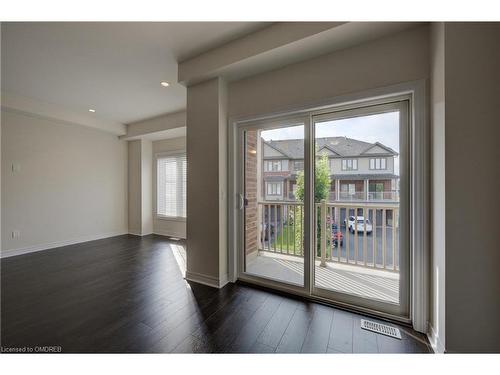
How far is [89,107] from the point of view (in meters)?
3.89

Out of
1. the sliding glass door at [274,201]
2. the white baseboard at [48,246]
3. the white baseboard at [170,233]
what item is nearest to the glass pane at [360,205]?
the sliding glass door at [274,201]

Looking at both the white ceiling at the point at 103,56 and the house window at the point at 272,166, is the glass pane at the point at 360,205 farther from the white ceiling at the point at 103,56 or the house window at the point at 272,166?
the white ceiling at the point at 103,56

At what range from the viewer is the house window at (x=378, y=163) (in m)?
1.92

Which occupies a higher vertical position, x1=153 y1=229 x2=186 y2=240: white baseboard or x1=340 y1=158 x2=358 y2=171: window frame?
x1=340 y1=158 x2=358 y2=171: window frame

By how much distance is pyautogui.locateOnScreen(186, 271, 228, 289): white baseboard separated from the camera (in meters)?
2.43

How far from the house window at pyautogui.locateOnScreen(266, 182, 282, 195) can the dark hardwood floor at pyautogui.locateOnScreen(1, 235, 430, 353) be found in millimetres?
1156

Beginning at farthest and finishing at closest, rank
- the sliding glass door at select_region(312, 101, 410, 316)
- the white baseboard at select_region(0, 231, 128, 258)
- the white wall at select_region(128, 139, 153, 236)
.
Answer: the white wall at select_region(128, 139, 153, 236) → the white baseboard at select_region(0, 231, 128, 258) → the sliding glass door at select_region(312, 101, 410, 316)

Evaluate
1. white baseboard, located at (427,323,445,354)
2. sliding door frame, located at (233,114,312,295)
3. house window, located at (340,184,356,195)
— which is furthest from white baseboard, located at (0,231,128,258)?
white baseboard, located at (427,323,445,354)

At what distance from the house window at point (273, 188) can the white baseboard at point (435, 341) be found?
1718 millimetres

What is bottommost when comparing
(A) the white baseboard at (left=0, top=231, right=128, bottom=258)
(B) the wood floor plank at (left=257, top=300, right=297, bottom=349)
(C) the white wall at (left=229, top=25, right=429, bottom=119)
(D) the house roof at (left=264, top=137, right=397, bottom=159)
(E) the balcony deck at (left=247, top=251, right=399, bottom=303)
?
(B) the wood floor plank at (left=257, top=300, right=297, bottom=349)

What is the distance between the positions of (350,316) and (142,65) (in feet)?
11.8

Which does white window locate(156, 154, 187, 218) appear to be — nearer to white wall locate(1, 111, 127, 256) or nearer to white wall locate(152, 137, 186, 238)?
white wall locate(152, 137, 186, 238)
